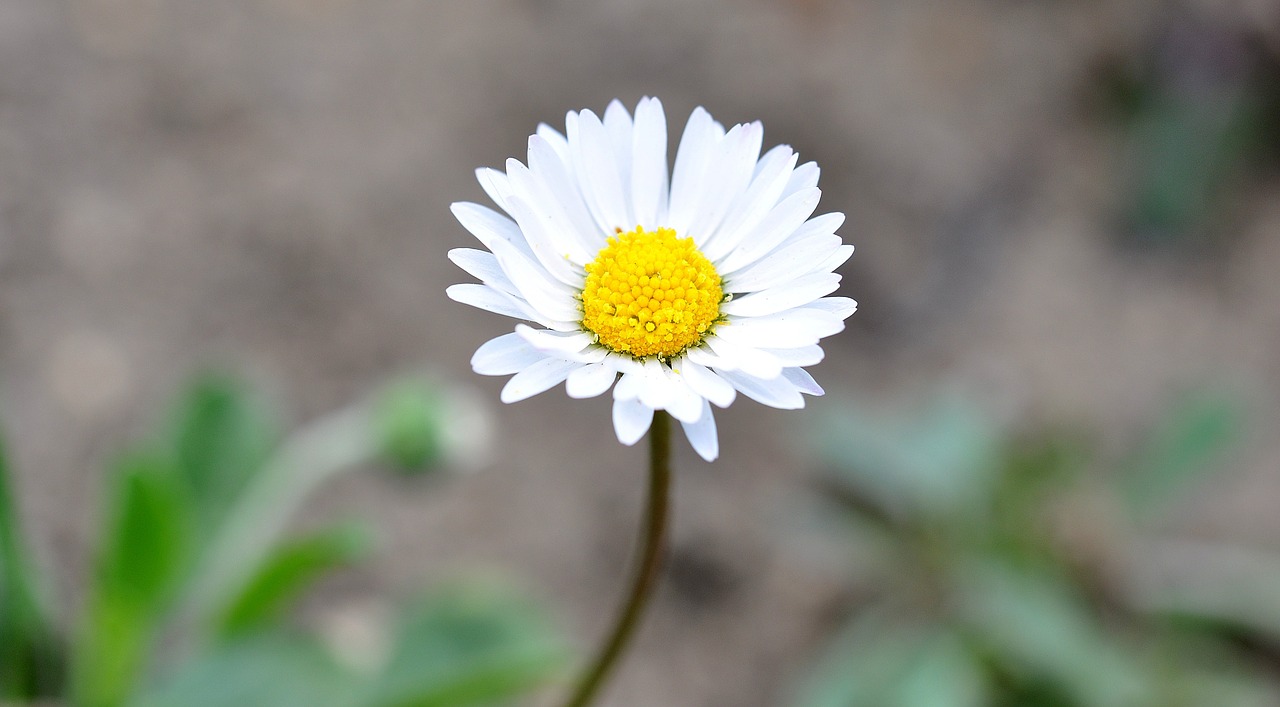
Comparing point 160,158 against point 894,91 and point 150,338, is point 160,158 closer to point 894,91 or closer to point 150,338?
point 150,338

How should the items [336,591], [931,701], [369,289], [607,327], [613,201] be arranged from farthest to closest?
[369,289] < [336,591] < [931,701] < [613,201] < [607,327]

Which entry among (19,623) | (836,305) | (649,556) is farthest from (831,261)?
(19,623)

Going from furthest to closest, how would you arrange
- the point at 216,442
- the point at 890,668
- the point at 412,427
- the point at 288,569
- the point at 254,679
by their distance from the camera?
the point at 890,668 < the point at 216,442 < the point at 412,427 < the point at 288,569 < the point at 254,679

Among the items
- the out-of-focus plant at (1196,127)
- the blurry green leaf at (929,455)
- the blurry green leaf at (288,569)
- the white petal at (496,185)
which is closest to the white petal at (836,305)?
the white petal at (496,185)

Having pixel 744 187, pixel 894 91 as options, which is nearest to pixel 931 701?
pixel 744 187

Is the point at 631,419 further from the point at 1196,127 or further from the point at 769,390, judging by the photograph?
the point at 1196,127

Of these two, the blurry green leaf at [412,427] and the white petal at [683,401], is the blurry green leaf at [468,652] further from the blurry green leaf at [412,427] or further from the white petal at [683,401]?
the white petal at [683,401]
